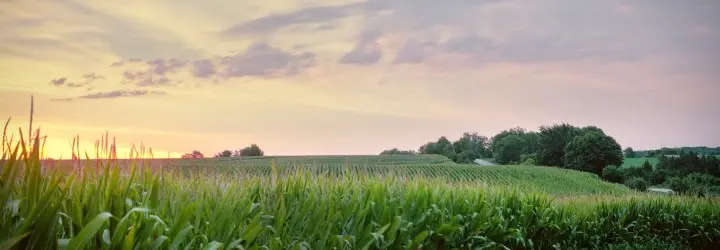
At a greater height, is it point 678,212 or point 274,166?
point 274,166

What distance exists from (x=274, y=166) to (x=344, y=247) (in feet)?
6.86

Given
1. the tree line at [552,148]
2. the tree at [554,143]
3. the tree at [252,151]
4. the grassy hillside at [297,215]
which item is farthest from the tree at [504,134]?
the grassy hillside at [297,215]

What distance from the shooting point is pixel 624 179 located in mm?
78438

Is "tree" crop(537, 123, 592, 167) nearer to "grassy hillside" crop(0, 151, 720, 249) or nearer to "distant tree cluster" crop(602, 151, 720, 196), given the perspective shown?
"distant tree cluster" crop(602, 151, 720, 196)

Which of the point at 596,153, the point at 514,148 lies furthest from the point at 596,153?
the point at 514,148

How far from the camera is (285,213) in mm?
5262

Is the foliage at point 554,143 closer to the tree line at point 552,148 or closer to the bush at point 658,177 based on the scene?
the tree line at point 552,148

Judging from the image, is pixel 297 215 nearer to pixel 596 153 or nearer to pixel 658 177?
pixel 658 177

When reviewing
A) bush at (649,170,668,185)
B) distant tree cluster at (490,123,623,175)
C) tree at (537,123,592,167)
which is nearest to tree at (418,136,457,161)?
distant tree cluster at (490,123,623,175)

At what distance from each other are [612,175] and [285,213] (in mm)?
80870

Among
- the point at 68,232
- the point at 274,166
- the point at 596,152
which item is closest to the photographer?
the point at 68,232

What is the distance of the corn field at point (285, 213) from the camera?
304cm

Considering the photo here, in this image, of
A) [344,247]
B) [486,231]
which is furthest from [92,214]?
[486,231]

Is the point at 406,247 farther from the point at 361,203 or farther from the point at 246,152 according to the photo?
the point at 246,152
